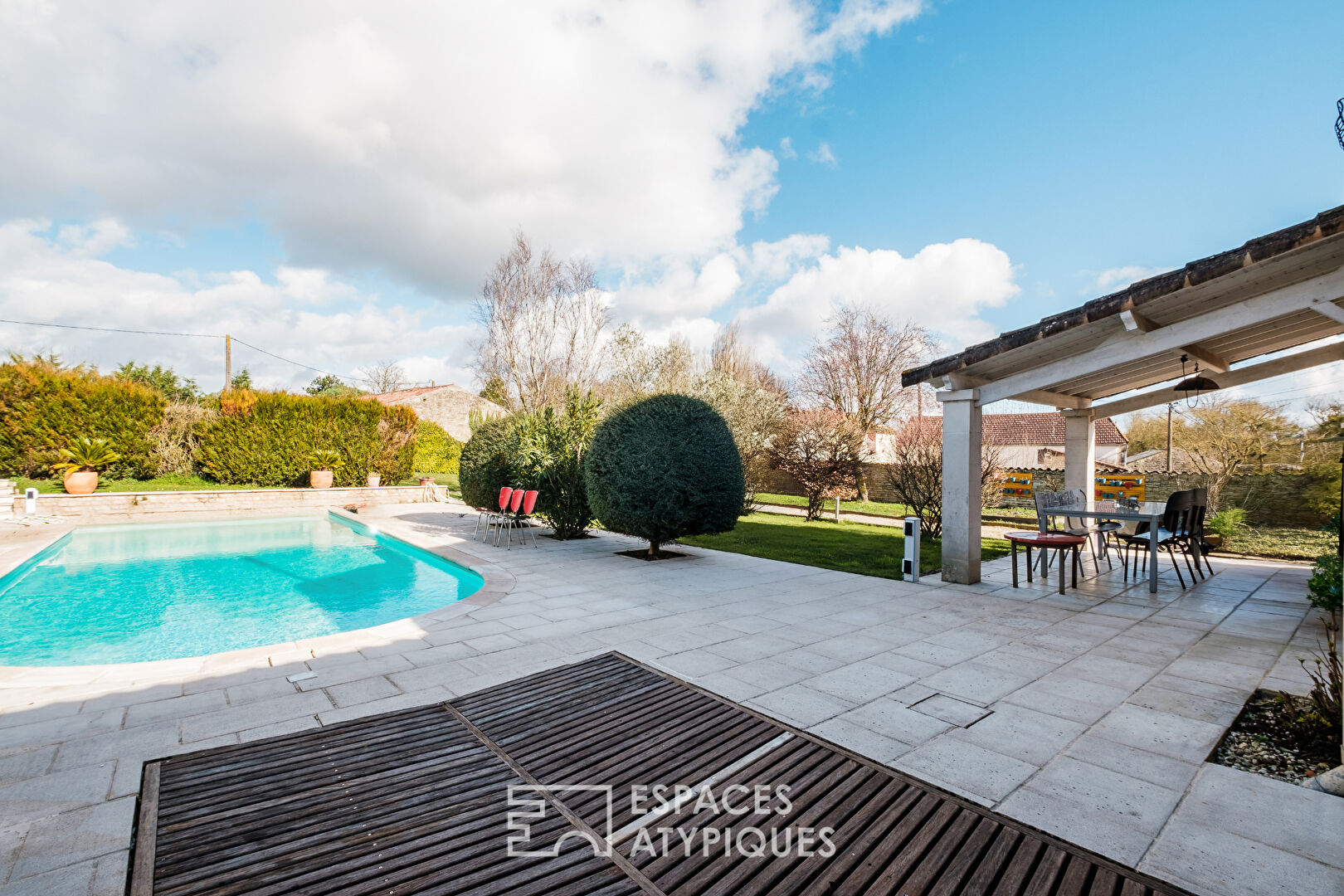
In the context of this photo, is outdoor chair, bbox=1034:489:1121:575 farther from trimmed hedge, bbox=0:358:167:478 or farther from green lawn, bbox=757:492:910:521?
trimmed hedge, bbox=0:358:167:478

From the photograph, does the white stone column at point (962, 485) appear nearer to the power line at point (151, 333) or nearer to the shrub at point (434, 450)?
the shrub at point (434, 450)

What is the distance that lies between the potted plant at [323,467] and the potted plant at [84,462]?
451cm

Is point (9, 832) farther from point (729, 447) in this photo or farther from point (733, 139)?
point (733, 139)

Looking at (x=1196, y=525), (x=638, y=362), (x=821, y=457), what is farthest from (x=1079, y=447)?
(x=638, y=362)

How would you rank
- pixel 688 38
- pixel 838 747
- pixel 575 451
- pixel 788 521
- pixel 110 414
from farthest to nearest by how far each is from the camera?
pixel 110 414 → pixel 788 521 → pixel 575 451 → pixel 688 38 → pixel 838 747

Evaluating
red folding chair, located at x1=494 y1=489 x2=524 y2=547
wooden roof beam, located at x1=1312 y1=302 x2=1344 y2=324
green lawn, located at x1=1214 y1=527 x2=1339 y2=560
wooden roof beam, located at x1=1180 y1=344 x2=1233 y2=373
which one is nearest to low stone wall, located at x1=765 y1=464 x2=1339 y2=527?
green lawn, located at x1=1214 y1=527 x2=1339 y2=560

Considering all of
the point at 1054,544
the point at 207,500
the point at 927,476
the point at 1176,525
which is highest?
the point at 927,476

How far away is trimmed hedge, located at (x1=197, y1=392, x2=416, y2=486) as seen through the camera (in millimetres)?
16969

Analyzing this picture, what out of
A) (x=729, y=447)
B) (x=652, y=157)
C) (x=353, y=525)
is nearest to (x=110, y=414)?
(x=353, y=525)

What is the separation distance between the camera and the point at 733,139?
12.4 meters

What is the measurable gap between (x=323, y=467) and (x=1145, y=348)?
64.5 feet

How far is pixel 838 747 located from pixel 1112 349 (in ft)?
18.0

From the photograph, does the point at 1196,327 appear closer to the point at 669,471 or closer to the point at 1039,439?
the point at 669,471

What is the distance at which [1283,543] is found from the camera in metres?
10.4
